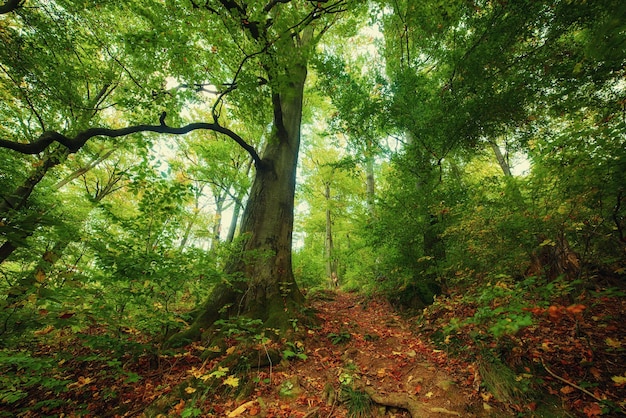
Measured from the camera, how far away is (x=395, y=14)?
233 inches

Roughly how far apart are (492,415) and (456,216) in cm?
324

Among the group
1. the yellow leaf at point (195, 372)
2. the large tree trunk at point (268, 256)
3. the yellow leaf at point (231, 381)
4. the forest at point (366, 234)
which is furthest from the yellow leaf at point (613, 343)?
the yellow leaf at point (195, 372)

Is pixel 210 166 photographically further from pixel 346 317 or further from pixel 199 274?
pixel 346 317

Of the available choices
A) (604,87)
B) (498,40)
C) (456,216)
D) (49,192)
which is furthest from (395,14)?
(49,192)

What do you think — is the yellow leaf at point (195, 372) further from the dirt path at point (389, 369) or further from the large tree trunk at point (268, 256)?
the dirt path at point (389, 369)

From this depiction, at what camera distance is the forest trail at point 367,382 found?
242cm

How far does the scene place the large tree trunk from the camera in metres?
4.03

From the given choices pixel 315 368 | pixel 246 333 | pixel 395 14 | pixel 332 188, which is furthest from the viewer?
pixel 332 188

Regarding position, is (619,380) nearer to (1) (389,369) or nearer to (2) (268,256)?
(1) (389,369)

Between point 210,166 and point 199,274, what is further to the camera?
point 210,166

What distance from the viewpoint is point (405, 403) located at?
8.00 ft

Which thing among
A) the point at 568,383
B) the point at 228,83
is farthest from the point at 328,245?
the point at 568,383

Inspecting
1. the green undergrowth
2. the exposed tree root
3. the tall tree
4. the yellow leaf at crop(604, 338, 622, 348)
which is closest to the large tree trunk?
the tall tree

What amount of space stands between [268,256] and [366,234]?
276cm
